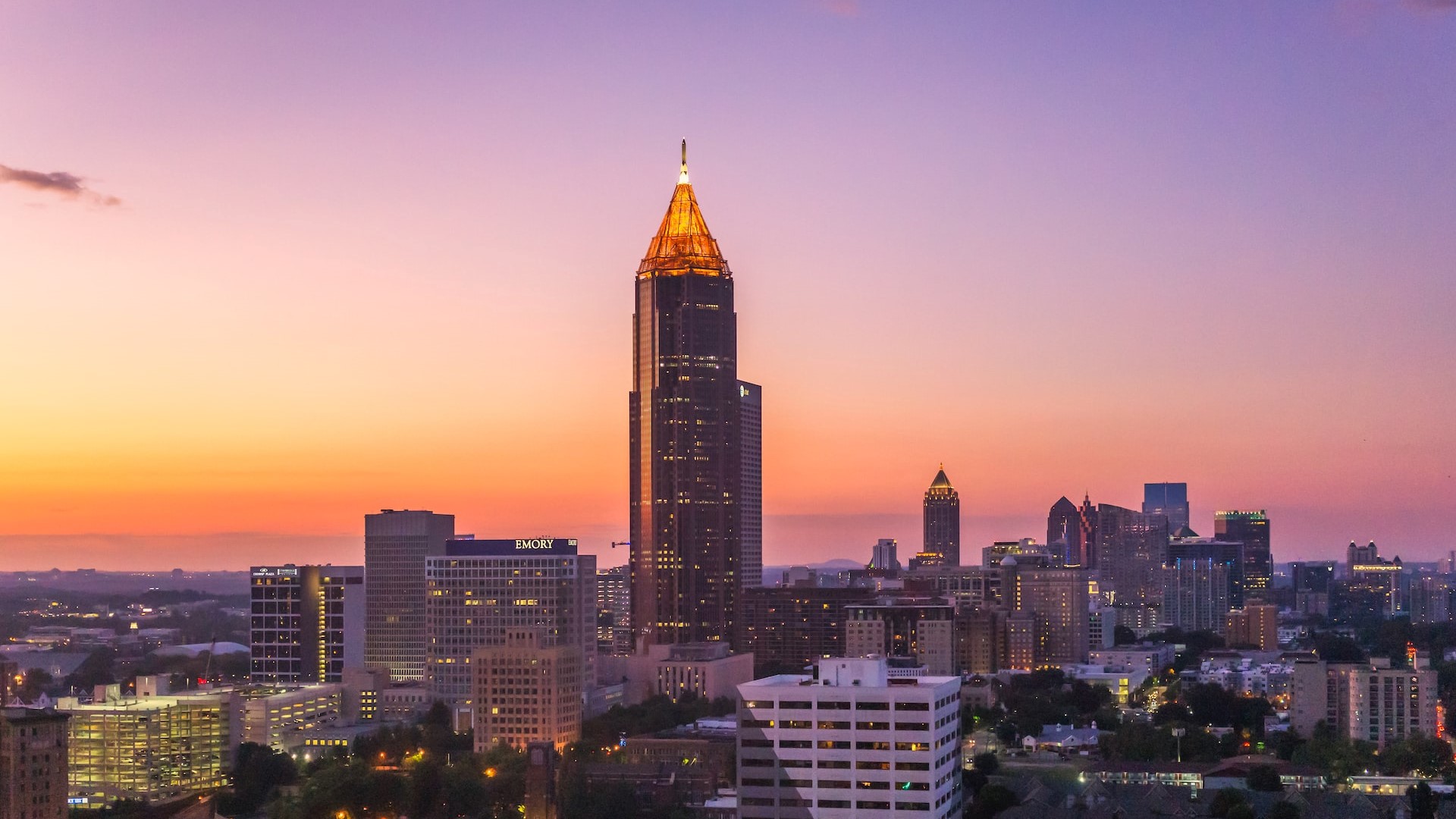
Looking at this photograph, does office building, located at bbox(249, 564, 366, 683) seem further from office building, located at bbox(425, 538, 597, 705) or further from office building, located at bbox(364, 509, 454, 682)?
office building, located at bbox(425, 538, 597, 705)

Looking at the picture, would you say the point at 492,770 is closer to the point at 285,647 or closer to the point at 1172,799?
the point at 1172,799

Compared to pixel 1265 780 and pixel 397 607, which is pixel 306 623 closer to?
pixel 397 607

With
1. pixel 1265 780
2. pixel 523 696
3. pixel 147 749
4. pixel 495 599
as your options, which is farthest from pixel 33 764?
pixel 495 599

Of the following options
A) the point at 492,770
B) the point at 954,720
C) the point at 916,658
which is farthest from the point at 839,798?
the point at 916,658

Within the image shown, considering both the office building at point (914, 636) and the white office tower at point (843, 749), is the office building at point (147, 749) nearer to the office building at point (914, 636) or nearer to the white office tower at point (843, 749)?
the white office tower at point (843, 749)

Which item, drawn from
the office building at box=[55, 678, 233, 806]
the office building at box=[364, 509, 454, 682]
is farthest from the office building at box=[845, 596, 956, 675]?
the office building at box=[55, 678, 233, 806]
